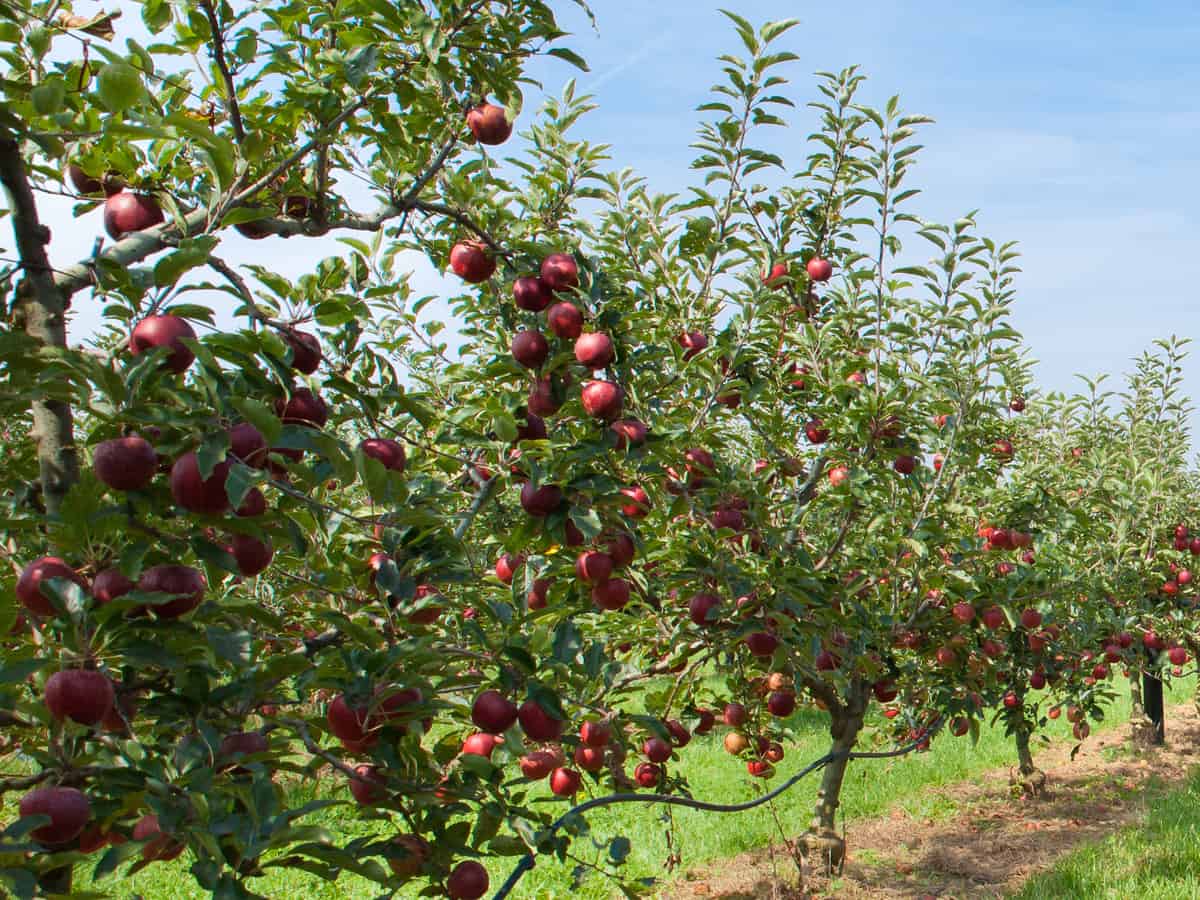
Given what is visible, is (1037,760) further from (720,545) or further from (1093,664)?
(720,545)

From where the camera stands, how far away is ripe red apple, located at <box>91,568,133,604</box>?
143 cm

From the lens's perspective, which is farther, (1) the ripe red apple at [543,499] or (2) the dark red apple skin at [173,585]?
(1) the ripe red apple at [543,499]

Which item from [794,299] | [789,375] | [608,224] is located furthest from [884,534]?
[608,224]

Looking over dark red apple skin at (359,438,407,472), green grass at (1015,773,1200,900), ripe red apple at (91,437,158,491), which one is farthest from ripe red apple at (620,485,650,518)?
green grass at (1015,773,1200,900)

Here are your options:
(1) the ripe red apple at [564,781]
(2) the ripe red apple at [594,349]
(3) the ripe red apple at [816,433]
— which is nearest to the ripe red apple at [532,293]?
(2) the ripe red apple at [594,349]

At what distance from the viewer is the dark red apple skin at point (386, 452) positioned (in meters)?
1.77

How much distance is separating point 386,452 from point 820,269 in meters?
3.21

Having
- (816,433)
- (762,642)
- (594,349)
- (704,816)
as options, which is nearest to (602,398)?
(594,349)

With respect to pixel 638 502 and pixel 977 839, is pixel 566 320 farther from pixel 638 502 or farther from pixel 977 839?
pixel 977 839

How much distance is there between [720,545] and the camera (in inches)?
124

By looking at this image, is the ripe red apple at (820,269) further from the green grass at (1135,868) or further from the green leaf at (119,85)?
the green leaf at (119,85)

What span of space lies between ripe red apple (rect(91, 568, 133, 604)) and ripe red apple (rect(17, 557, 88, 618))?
→ 0.07ft

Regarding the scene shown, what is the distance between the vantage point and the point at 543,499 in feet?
6.91

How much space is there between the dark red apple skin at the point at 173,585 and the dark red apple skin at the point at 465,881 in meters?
0.80
